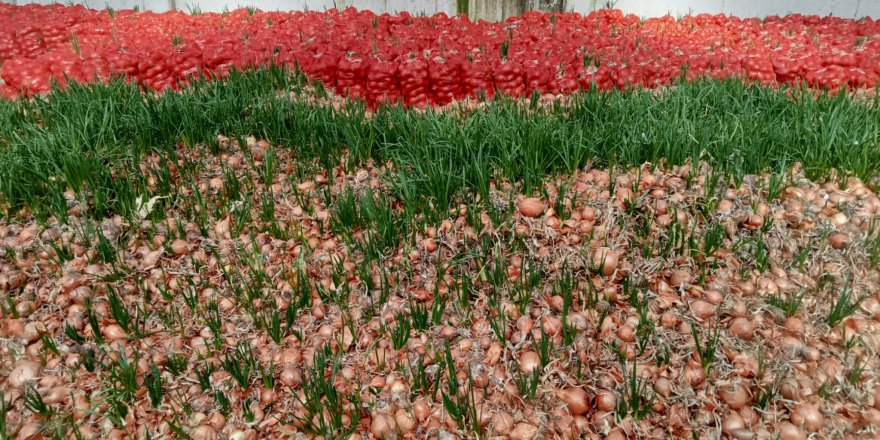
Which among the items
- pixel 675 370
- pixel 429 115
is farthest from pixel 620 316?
pixel 429 115

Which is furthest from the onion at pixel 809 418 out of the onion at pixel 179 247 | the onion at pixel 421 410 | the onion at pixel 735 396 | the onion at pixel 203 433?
the onion at pixel 179 247

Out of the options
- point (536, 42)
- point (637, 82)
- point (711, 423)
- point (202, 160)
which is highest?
point (536, 42)

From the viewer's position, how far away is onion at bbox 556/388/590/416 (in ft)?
5.99

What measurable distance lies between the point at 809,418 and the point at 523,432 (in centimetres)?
86

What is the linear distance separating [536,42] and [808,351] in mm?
3264

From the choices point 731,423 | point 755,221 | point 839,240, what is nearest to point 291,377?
point 731,423

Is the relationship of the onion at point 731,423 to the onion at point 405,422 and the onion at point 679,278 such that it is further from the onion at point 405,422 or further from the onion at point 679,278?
the onion at point 405,422

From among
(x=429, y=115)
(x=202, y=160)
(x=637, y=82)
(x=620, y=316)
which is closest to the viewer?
(x=620, y=316)

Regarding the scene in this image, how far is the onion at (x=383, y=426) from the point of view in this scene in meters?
1.78

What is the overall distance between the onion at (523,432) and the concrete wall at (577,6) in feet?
15.0

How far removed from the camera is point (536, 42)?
4555mm

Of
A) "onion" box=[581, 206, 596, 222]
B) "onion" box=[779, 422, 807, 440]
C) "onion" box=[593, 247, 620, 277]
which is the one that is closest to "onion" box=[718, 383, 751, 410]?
"onion" box=[779, 422, 807, 440]

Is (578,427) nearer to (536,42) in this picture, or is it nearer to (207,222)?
(207,222)

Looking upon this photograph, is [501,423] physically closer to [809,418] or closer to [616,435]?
[616,435]
